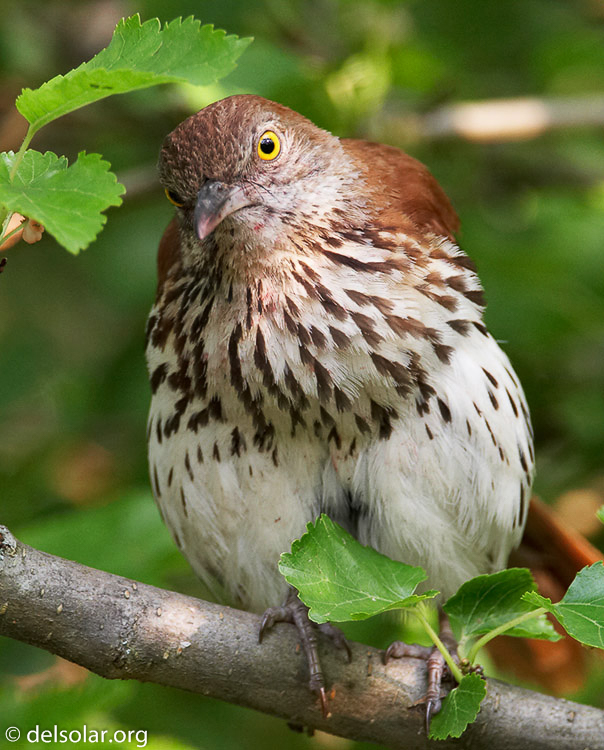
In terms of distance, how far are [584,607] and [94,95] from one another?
156 cm

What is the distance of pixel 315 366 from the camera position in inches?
125

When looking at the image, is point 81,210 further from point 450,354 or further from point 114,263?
point 114,263

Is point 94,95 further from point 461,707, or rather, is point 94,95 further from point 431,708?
point 431,708

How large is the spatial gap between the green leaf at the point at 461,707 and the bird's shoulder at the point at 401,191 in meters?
1.48

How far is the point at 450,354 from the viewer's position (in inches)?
130

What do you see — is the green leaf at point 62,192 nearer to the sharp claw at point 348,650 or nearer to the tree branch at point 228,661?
the tree branch at point 228,661

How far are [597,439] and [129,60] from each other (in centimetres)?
331

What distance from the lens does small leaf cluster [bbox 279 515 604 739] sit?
7.85 ft

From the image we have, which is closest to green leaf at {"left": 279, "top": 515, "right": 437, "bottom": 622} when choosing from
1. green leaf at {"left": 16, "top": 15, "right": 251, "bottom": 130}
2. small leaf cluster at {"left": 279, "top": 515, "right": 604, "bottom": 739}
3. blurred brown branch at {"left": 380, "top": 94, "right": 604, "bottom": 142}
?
small leaf cluster at {"left": 279, "top": 515, "right": 604, "bottom": 739}

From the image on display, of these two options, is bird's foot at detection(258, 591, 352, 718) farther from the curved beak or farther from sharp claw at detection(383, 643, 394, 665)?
the curved beak

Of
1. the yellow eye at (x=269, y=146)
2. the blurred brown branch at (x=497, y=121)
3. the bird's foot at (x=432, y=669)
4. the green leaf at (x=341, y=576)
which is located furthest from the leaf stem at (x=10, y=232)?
the blurred brown branch at (x=497, y=121)

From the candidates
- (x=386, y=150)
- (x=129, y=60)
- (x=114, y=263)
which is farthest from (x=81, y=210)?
(x=114, y=263)

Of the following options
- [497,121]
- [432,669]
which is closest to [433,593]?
[432,669]

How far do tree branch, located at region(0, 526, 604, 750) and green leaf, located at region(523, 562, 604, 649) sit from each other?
2.27ft
